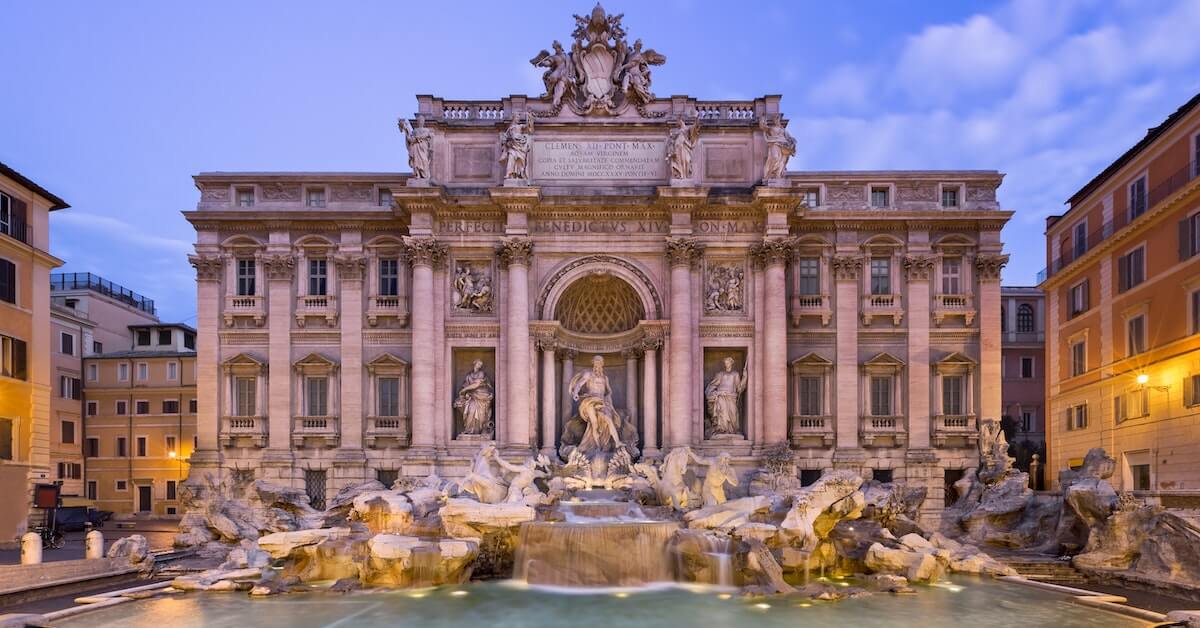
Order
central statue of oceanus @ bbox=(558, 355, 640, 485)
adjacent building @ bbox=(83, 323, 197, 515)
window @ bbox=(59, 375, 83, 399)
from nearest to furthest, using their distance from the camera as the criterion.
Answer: central statue of oceanus @ bbox=(558, 355, 640, 485) → window @ bbox=(59, 375, 83, 399) → adjacent building @ bbox=(83, 323, 197, 515)

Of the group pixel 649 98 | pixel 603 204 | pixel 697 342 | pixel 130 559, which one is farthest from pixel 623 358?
pixel 130 559

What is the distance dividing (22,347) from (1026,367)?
4992cm

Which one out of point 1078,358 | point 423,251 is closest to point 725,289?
point 423,251

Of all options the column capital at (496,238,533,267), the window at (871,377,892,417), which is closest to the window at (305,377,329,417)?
the column capital at (496,238,533,267)

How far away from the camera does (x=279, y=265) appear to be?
97.6ft

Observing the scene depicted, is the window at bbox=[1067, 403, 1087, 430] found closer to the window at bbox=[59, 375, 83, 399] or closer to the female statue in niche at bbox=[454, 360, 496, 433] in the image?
the female statue in niche at bbox=[454, 360, 496, 433]

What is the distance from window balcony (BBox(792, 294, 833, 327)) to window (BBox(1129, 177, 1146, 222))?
12352 millimetres

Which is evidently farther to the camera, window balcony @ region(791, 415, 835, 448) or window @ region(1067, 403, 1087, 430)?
window @ region(1067, 403, 1087, 430)

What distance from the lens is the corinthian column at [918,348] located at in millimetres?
29219

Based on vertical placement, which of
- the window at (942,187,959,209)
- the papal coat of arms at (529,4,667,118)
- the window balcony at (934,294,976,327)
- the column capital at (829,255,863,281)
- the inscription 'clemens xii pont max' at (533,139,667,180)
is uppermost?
the papal coat of arms at (529,4,667,118)

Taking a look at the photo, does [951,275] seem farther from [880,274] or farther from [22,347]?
[22,347]

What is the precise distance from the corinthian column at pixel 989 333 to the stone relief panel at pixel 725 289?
27.7 ft

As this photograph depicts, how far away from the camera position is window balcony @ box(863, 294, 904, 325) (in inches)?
1161

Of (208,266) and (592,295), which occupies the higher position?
(208,266)
